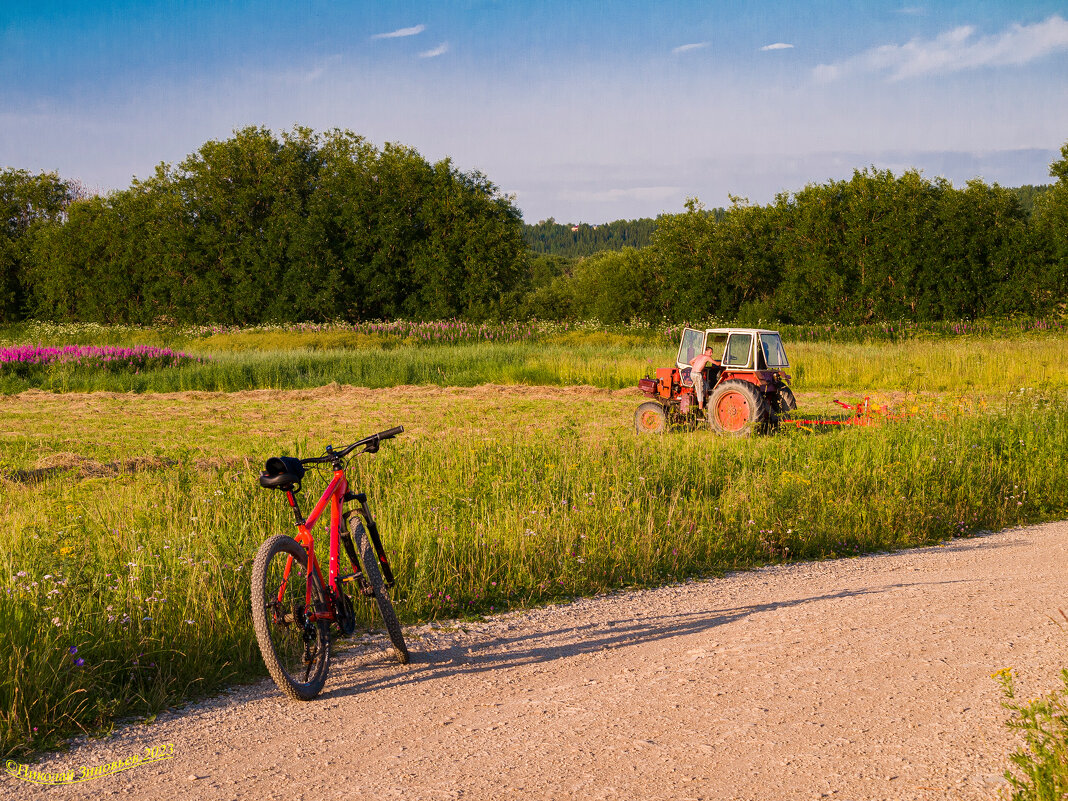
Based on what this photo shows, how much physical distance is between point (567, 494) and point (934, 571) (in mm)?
3208

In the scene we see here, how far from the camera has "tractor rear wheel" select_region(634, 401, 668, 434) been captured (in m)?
14.1

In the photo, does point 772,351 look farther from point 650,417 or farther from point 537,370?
point 537,370

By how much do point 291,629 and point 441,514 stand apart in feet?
8.31

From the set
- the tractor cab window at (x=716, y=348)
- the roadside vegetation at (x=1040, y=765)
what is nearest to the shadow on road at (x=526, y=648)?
the roadside vegetation at (x=1040, y=765)

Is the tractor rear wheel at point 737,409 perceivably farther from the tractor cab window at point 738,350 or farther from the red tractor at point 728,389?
the tractor cab window at point 738,350

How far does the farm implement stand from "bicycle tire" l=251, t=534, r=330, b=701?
8541 millimetres

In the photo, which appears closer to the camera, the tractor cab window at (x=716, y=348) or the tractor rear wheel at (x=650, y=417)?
the tractor rear wheel at (x=650, y=417)

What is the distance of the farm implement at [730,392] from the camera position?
13.1m

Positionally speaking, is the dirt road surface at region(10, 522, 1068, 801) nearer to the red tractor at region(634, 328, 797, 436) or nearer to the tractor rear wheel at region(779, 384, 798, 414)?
the red tractor at region(634, 328, 797, 436)

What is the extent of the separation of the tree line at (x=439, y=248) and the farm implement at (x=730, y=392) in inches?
1069

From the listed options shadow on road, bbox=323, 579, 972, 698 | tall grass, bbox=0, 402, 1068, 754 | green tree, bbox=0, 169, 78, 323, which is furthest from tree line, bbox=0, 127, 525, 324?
Answer: shadow on road, bbox=323, 579, 972, 698

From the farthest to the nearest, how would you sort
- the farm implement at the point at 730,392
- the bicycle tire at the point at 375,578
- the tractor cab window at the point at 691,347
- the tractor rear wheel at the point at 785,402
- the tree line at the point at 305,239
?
the tree line at the point at 305,239 → the tractor cab window at the point at 691,347 → the tractor rear wheel at the point at 785,402 → the farm implement at the point at 730,392 → the bicycle tire at the point at 375,578

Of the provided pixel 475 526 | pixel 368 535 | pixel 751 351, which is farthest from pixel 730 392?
pixel 368 535

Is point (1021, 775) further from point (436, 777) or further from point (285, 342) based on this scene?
point (285, 342)
